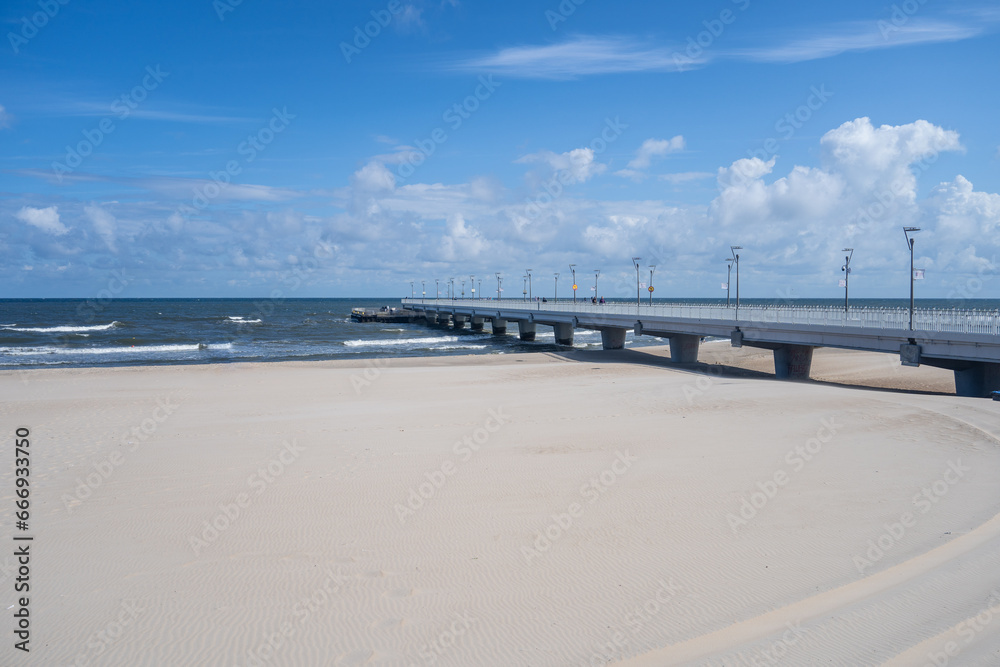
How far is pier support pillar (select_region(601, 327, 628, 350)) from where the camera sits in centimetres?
4553

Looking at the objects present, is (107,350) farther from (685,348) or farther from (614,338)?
(685,348)

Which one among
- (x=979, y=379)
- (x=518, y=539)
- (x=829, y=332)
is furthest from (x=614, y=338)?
(x=518, y=539)

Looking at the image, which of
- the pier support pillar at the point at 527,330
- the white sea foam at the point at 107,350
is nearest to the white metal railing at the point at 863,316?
the pier support pillar at the point at 527,330

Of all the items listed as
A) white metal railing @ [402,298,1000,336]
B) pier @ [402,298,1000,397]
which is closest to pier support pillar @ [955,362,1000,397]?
pier @ [402,298,1000,397]

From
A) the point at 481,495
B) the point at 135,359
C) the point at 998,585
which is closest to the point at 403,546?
the point at 481,495

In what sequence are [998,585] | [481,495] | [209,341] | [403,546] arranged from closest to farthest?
[998,585] < [403,546] < [481,495] < [209,341]

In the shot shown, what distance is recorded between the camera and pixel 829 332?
84.0 feet

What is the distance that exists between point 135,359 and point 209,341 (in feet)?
48.9

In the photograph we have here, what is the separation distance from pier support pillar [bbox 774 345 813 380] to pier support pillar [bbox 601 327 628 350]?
A: 684 inches

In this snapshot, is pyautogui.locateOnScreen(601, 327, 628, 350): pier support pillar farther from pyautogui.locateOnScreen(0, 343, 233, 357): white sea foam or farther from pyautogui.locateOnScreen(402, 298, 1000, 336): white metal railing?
→ pyautogui.locateOnScreen(0, 343, 233, 357): white sea foam

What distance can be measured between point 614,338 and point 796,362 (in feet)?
59.9

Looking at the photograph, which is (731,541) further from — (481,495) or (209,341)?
(209,341)

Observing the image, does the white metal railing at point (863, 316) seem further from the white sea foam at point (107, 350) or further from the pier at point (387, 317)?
the pier at point (387, 317)

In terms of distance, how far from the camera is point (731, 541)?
762 cm
